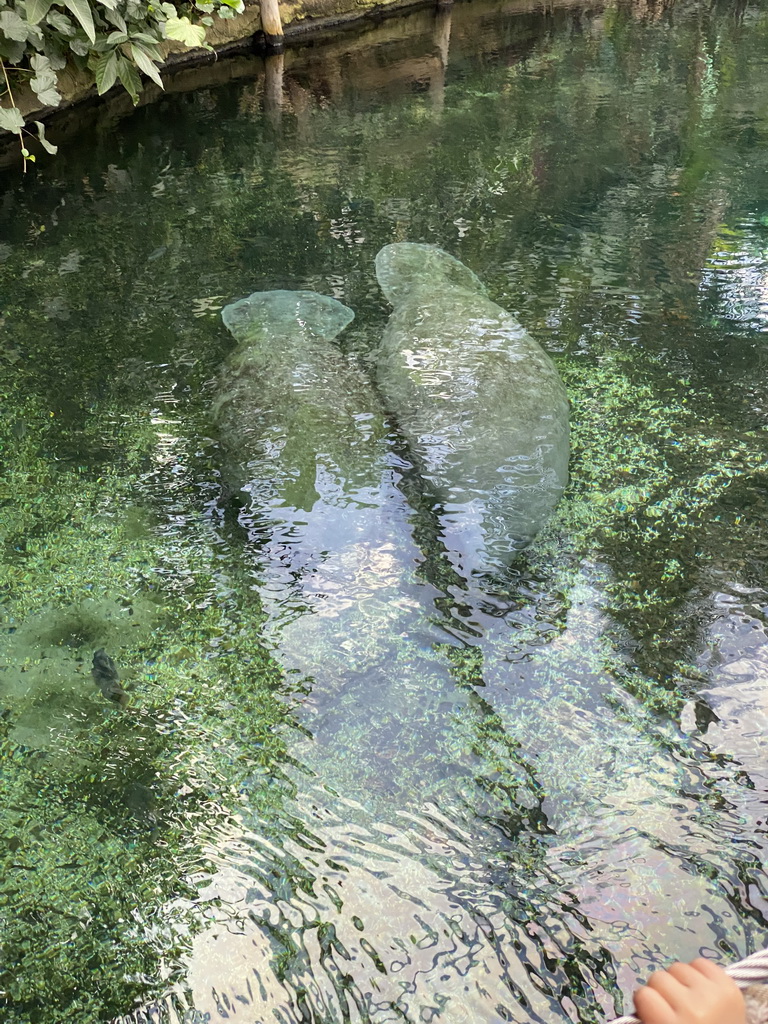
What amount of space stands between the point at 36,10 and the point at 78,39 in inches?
36.2

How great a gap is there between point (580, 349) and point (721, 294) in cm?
105

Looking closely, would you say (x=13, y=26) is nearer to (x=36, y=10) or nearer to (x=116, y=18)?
(x=36, y=10)

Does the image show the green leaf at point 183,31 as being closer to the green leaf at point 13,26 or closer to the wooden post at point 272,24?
the green leaf at point 13,26

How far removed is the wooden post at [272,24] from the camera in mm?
9172

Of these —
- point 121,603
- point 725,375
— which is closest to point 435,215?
point 725,375

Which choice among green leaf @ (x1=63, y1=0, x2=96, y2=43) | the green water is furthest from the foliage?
the green water

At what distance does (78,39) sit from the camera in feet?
18.3

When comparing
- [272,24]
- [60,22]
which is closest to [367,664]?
[60,22]

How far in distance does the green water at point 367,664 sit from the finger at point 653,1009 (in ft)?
2.11

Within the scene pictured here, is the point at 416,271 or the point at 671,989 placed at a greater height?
the point at 671,989

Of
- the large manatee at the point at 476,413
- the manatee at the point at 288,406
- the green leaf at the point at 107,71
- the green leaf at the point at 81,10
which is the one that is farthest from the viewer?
the green leaf at the point at 107,71

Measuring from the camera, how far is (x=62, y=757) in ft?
7.26

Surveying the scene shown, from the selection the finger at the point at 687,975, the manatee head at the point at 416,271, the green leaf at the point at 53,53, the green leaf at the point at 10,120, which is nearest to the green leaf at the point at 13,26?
Result: the green leaf at the point at 10,120

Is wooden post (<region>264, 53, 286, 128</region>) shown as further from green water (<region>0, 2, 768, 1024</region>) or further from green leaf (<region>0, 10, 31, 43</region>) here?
green water (<region>0, 2, 768, 1024</region>)
